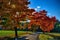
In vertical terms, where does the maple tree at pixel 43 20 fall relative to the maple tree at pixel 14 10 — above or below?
below

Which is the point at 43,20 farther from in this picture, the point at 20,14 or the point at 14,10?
the point at 14,10

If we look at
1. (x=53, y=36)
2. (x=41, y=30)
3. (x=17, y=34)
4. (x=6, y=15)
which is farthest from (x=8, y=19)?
(x=53, y=36)

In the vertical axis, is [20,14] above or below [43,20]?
above

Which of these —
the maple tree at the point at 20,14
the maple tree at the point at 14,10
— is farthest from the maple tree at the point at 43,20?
the maple tree at the point at 14,10

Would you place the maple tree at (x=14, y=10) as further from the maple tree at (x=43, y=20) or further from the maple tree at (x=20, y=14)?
the maple tree at (x=43, y=20)

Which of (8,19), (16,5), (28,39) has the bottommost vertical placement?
(28,39)

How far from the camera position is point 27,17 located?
356 cm

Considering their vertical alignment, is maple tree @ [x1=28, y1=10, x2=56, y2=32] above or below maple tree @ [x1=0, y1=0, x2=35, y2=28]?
below

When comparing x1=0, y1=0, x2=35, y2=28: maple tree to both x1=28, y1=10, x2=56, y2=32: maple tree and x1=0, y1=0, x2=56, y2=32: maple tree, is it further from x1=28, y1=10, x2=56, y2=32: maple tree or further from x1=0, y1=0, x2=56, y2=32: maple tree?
x1=28, y1=10, x2=56, y2=32: maple tree

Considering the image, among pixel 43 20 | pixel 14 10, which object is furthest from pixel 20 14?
pixel 43 20

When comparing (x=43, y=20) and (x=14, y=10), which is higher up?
(x=14, y=10)

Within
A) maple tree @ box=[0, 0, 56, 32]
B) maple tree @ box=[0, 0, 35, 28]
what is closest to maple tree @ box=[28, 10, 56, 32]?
maple tree @ box=[0, 0, 56, 32]

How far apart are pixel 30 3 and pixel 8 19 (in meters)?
0.45

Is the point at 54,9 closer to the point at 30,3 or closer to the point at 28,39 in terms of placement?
the point at 30,3
